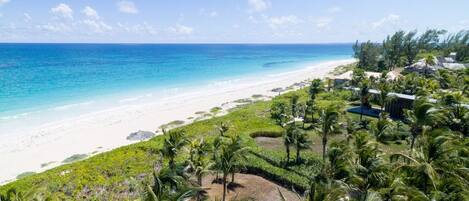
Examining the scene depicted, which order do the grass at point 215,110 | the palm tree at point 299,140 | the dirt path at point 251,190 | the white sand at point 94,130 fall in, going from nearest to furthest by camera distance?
1. the dirt path at point 251,190
2. the palm tree at point 299,140
3. the white sand at point 94,130
4. the grass at point 215,110

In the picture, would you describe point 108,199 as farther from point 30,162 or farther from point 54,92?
point 54,92

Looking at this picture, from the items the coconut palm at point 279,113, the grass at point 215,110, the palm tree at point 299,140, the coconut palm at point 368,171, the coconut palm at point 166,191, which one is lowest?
the grass at point 215,110

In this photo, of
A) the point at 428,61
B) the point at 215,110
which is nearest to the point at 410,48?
the point at 428,61

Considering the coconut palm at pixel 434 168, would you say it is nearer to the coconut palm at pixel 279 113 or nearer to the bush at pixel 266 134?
the bush at pixel 266 134

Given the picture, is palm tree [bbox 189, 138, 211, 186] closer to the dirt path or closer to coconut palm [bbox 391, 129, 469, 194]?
the dirt path

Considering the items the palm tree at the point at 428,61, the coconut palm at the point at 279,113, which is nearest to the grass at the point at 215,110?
the coconut palm at the point at 279,113

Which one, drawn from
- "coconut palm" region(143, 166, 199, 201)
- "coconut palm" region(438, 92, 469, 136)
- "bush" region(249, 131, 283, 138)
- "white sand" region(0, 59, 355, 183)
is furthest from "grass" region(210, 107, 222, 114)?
"coconut palm" region(143, 166, 199, 201)

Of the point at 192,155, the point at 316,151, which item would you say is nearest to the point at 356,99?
the point at 316,151
